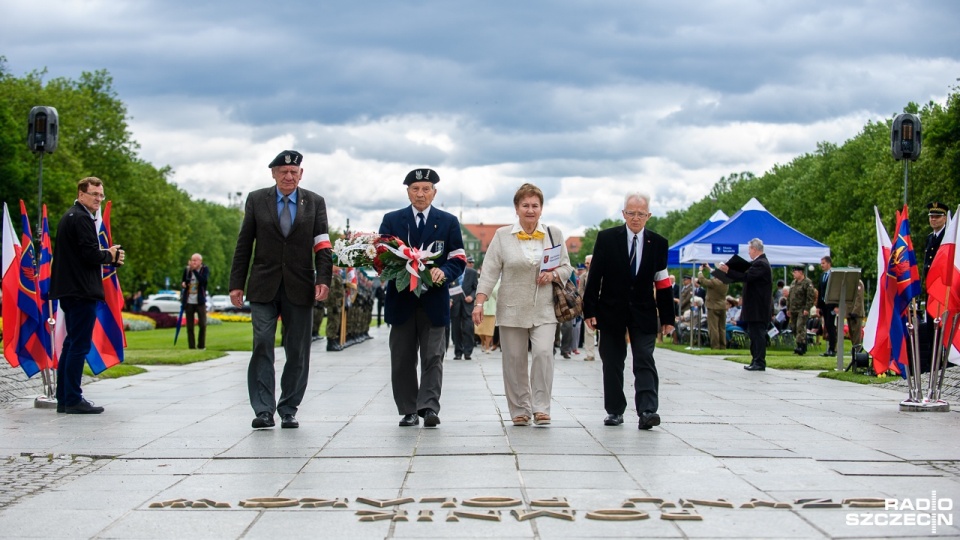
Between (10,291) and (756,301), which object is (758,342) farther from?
(10,291)

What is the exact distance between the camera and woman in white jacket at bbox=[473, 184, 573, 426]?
931 cm

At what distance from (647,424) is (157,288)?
105 m

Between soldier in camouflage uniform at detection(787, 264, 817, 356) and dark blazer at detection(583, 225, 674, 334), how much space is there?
44.9 feet

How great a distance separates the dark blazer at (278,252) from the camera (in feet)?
30.0

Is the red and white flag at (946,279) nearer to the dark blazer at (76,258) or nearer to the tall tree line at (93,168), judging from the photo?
the dark blazer at (76,258)

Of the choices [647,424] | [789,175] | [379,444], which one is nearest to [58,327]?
[379,444]

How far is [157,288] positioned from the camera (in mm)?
109188

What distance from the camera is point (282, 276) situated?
30.0 ft

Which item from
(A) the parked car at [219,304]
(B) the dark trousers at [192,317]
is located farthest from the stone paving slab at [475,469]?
(A) the parked car at [219,304]

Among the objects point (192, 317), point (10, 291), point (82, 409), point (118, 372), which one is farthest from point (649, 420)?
point (192, 317)

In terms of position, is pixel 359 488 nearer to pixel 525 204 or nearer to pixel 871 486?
pixel 871 486

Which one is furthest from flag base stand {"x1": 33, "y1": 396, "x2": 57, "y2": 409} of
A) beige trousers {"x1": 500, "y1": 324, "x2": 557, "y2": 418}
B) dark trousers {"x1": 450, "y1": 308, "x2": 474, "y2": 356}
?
dark trousers {"x1": 450, "y1": 308, "x2": 474, "y2": 356}

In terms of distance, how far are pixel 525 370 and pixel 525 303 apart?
554mm

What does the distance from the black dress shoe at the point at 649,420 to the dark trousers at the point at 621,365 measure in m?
0.13
